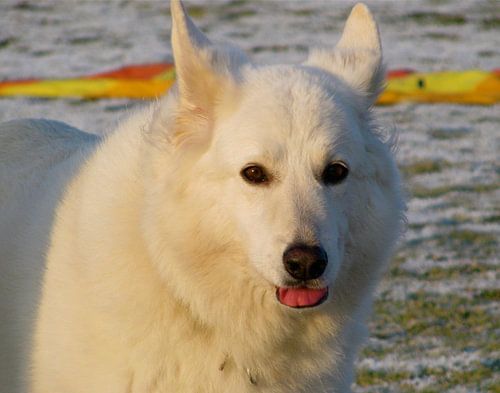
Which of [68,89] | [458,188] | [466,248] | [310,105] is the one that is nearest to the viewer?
[310,105]

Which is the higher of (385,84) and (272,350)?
(385,84)

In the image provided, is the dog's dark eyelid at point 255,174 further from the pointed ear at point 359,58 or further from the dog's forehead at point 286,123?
the pointed ear at point 359,58

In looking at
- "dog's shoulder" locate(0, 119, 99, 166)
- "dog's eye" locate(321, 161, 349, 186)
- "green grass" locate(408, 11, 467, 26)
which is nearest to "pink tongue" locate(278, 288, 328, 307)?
"dog's eye" locate(321, 161, 349, 186)

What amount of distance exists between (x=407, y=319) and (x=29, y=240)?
3.63 metres

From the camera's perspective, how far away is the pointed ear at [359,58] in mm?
4758

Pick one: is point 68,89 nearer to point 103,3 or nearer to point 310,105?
point 103,3

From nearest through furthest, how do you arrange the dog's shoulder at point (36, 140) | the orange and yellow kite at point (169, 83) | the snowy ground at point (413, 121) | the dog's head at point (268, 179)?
1. the dog's head at point (268, 179)
2. the dog's shoulder at point (36, 140)
3. the snowy ground at point (413, 121)
4. the orange and yellow kite at point (169, 83)

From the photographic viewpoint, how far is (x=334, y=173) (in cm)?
435

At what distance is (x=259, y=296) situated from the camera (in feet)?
14.5

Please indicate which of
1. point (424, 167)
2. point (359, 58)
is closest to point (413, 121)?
point (424, 167)

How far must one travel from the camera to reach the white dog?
4.23 meters

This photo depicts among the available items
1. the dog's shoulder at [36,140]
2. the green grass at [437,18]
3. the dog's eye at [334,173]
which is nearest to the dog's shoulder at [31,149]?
the dog's shoulder at [36,140]

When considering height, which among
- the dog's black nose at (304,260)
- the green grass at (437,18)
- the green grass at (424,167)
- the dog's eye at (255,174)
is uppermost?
the dog's eye at (255,174)

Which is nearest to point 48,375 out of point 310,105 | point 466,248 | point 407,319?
point 310,105
